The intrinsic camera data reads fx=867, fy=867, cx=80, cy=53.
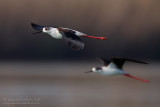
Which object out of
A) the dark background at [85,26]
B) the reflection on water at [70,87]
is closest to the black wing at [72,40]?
the reflection on water at [70,87]

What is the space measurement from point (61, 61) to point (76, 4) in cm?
228

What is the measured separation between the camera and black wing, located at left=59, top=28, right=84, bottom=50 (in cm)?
1312

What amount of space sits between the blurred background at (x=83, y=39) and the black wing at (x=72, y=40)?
355 inches

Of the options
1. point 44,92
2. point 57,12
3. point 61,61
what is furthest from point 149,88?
point 57,12

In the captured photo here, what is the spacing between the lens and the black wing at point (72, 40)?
1312cm

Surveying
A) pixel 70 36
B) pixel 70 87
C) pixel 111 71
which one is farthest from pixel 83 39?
pixel 70 36

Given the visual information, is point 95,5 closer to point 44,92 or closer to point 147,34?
point 147,34

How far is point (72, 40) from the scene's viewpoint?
13.2 meters

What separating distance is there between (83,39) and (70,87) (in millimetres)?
6175

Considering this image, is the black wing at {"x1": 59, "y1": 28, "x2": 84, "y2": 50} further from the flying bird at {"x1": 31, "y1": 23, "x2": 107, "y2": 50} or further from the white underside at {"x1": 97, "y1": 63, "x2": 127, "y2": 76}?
the white underside at {"x1": 97, "y1": 63, "x2": 127, "y2": 76}

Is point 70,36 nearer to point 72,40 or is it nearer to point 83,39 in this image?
point 72,40

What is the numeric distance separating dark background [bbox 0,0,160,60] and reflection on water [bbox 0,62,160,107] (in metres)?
0.65

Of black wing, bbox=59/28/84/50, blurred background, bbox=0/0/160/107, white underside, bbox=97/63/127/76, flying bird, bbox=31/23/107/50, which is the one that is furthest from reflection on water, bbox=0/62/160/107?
black wing, bbox=59/28/84/50

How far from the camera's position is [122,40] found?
28047 millimetres
